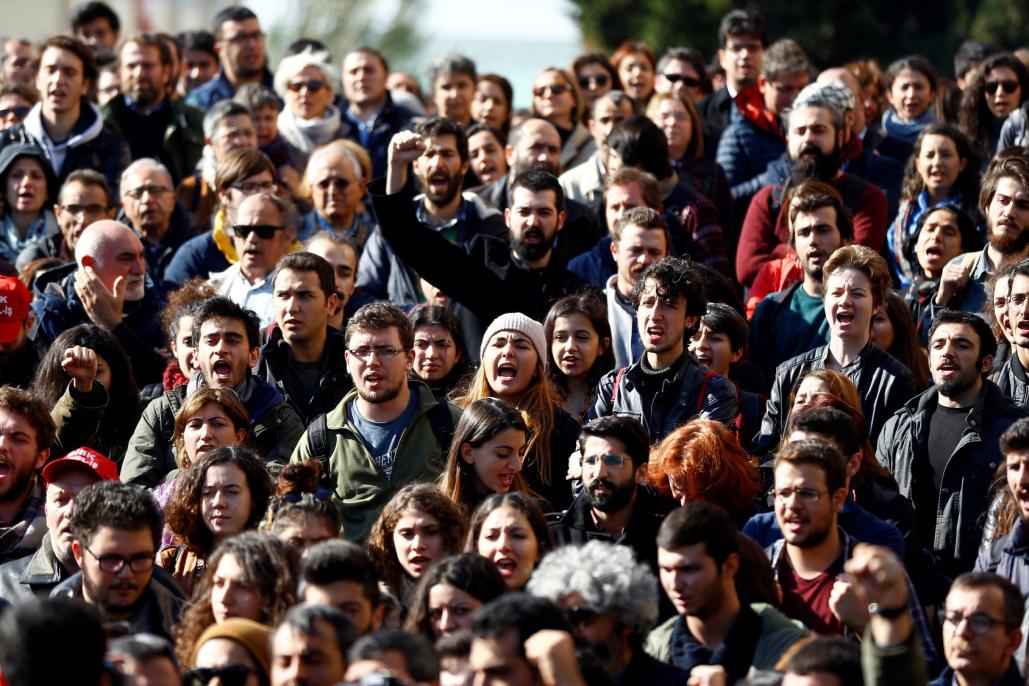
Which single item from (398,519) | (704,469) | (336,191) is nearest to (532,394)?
(704,469)

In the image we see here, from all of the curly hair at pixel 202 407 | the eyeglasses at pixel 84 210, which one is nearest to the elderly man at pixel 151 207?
the eyeglasses at pixel 84 210

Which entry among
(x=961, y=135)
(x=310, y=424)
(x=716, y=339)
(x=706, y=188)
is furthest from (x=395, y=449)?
(x=961, y=135)

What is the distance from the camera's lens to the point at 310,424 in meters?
9.76

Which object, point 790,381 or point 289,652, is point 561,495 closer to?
point 790,381

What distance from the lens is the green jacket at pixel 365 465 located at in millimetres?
9320

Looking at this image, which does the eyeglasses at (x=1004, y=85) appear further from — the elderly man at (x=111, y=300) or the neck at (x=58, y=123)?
the neck at (x=58, y=123)

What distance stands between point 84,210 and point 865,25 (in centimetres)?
1680

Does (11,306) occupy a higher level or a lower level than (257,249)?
lower

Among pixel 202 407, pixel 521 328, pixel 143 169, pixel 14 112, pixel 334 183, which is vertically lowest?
pixel 202 407

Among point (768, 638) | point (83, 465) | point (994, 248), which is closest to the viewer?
point (768, 638)

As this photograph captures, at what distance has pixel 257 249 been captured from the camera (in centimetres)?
1142

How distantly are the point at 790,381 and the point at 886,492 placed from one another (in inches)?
45.1

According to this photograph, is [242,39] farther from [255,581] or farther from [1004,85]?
[255,581]

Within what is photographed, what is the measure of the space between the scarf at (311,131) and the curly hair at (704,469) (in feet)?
19.2
